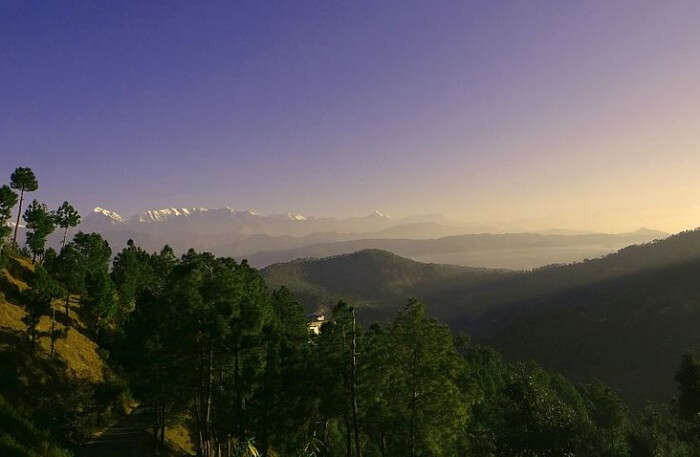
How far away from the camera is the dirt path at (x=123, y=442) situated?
31.1 meters

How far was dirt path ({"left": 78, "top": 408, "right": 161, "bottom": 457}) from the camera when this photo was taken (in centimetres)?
3114

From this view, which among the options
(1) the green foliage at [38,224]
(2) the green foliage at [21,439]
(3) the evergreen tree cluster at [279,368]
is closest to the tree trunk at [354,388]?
(3) the evergreen tree cluster at [279,368]

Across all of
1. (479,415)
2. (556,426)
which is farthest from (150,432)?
(479,415)

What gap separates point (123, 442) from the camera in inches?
1335

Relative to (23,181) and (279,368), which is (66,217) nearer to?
(23,181)

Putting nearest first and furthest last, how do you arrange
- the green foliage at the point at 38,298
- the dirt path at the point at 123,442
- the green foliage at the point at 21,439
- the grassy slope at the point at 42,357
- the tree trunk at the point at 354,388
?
the green foliage at the point at 21,439 → the tree trunk at the point at 354,388 → the dirt path at the point at 123,442 → the grassy slope at the point at 42,357 → the green foliage at the point at 38,298

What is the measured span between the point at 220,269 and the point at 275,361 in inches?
329

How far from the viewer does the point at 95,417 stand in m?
36.2

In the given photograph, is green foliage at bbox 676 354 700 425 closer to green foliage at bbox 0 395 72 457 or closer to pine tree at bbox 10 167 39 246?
green foliage at bbox 0 395 72 457

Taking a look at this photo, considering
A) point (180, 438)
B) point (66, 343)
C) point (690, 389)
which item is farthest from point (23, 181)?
point (690, 389)

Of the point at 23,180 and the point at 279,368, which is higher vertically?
the point at 23,180

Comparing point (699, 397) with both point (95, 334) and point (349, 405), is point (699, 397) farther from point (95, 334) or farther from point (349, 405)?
point (95, 334)

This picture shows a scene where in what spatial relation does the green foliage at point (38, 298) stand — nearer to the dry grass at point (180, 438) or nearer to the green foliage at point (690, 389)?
the dry grass at point (180, 438)

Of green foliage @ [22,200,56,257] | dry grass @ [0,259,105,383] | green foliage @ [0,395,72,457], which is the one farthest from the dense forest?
green foliage @ [22,200,56,257]
